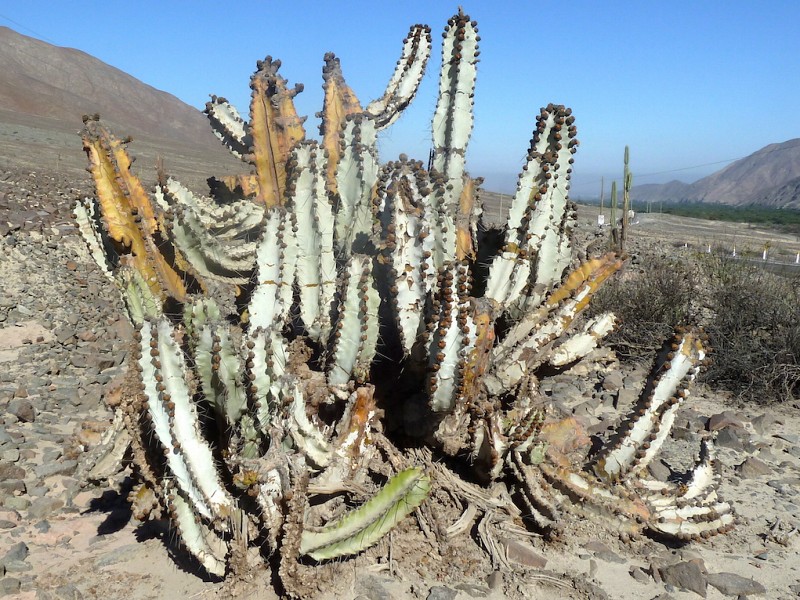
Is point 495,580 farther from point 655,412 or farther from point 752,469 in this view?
point 752,469

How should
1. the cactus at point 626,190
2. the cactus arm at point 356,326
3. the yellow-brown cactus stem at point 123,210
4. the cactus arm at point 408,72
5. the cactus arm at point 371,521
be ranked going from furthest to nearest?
the cactus at point 626,190, the cactus arm at point 408,72, the yellow-brown cactus stem at point 123,210, the cactus arm at point 356,326, the cactus arm at point 371,521

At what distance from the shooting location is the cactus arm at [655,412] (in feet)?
14.1

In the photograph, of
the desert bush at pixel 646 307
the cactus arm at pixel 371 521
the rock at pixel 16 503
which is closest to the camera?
the cactus arm at pixel 371 521

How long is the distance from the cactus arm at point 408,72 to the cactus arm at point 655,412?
119 inches

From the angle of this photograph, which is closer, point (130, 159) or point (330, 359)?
point (330, 359)

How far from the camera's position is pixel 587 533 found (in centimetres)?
430

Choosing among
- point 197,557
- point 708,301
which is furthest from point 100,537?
point 708,301

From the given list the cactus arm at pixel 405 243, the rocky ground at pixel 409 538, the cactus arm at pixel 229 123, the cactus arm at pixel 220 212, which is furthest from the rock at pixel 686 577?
the cactus arm at pixel 229 123

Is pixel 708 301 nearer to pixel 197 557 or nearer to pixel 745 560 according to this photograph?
pixel 745 560

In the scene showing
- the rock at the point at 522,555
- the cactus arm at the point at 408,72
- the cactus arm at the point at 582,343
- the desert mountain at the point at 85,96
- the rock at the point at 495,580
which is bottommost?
the rock at the point at 495,580

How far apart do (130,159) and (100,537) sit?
2.46 m

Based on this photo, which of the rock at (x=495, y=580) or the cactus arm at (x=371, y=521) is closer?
the cactus arm at (x=371, y=521)

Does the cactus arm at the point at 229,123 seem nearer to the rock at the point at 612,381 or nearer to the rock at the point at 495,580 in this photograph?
the rock at the point at 495,580

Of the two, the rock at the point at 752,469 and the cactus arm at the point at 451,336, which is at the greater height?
the cactus arm at the point at 451,336
